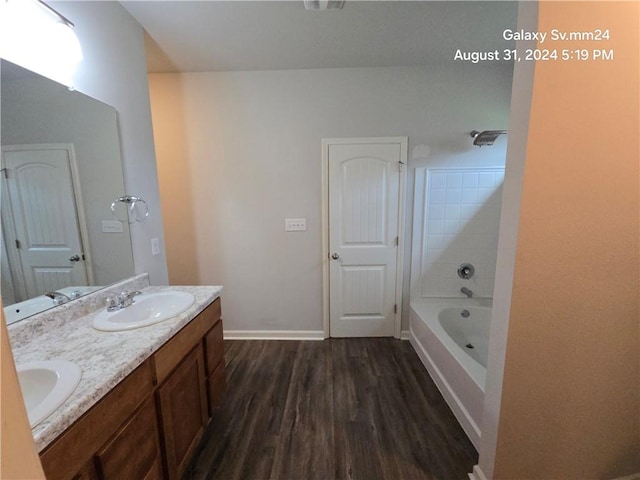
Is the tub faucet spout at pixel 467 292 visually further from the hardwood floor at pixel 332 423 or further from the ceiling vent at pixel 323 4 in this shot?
the ceiling vent at pixel 323 4

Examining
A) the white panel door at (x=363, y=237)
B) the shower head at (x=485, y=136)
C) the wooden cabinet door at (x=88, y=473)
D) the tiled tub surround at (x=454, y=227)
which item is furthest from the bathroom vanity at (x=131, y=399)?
the shower head at (x=485, y=136)

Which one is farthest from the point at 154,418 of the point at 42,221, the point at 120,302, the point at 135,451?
the point at 42,221

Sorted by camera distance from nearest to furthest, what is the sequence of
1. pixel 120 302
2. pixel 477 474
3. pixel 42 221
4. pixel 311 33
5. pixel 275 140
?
1. pixel 42 221
2. pixel 477 474
3. pixel 120 302
4. pixel 311 33
5. pixel 275 140

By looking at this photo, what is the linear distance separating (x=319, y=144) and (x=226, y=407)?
7.41 feet

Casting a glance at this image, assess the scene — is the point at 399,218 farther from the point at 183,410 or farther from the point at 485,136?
the point at 183,410

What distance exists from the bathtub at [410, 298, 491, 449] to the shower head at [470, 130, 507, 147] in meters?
1.50

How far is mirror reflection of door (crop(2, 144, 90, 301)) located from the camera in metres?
1.02

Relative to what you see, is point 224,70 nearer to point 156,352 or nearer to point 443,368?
point 156,352

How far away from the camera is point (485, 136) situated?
2139 mm

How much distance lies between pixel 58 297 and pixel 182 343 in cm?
61

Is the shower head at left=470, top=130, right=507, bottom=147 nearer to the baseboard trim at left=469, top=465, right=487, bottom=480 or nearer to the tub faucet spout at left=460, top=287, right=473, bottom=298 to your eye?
the tub faucet spout at left=460, top=287, right=473, bottom=298

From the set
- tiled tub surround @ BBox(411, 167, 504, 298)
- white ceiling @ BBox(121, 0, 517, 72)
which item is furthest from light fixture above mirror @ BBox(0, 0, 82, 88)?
tiled tub surround @ BBox(411, 167, 504, 298)

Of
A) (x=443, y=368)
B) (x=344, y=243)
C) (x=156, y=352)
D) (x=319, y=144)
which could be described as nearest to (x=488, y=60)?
(x=319, y=144)

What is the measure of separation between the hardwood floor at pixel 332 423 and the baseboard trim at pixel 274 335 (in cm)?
27
